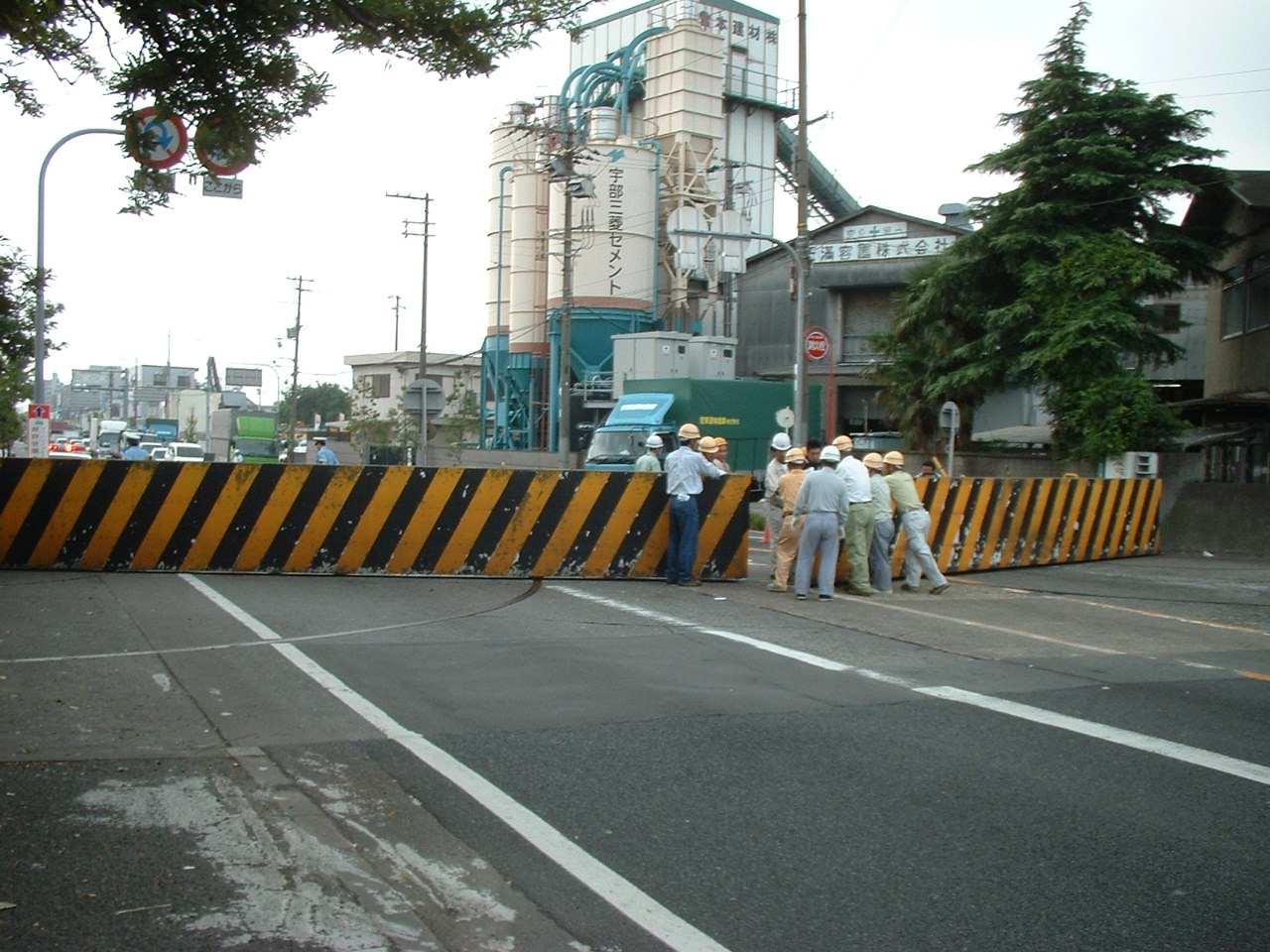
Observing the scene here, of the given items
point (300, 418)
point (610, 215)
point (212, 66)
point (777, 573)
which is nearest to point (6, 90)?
point (212, 66)

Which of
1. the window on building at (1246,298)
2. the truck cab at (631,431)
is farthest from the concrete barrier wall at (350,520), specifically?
the truck cab at (631,431)

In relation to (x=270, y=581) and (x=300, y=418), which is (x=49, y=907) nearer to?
(x=270, y=581)

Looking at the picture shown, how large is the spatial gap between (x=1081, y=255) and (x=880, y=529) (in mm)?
14104

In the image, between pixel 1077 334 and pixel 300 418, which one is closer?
pixel 1077 334

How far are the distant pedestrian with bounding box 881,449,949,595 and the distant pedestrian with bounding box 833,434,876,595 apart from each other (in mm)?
542

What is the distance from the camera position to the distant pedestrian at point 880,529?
1438 cm

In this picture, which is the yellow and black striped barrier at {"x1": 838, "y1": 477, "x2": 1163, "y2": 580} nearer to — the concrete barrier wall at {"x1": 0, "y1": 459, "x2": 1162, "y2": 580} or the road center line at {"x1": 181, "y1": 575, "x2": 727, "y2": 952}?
the concrete barrier wall at {"x1": 0, "y1": 459, "x2": 1162, "y2": 580}

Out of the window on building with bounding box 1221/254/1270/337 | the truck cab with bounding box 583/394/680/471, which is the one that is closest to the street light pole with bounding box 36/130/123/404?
the truck cab with bounding box 583/394/680/471

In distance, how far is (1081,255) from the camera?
25906 millimetres

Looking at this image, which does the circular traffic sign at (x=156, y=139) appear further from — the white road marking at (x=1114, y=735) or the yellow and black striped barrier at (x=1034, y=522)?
the yellow and black striped barrier at (x=1034, y=522)

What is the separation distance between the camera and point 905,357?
33.8 m

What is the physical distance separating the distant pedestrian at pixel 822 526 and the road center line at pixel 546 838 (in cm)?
637

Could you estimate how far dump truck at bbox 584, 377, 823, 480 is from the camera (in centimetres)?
3519

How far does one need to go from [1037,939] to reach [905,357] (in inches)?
1196
